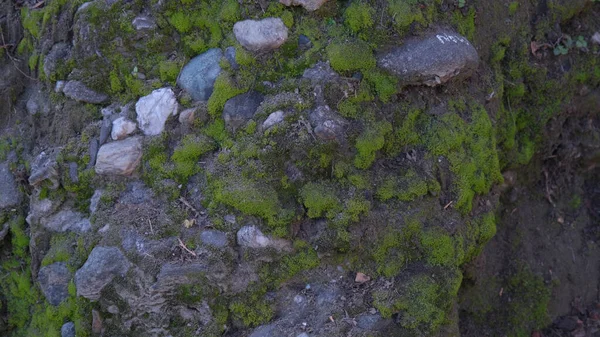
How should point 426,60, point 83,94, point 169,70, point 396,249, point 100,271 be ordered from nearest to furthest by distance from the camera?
point 100,271, point 396,249, point 426,60, point 169,70, point 83,94

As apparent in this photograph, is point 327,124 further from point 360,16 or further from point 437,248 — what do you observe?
point 437,248

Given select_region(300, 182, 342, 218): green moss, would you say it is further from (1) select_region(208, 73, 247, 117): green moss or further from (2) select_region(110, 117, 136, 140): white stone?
(2) select_region(110, 117, 136, 140): white stone

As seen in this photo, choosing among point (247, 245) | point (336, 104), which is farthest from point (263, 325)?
point (336, 104)

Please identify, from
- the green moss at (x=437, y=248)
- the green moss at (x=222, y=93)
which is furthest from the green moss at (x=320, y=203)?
the green moss at (x=222, y=93)

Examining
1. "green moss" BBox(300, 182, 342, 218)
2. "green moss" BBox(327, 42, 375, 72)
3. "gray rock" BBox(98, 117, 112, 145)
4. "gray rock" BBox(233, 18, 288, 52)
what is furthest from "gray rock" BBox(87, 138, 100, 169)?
"green moss" BBox(327, 42, 375, 72)

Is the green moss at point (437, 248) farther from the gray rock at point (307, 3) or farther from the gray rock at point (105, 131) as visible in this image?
the gray rock at point (105, 131)

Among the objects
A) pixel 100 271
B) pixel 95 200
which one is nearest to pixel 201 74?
pixel 95 200

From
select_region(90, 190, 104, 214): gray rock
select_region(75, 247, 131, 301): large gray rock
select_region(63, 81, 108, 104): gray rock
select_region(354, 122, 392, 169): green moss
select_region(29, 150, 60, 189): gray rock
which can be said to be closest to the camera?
select_region(75, 247, 131, 301): large gray rock

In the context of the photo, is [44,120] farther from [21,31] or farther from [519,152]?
[519,152]
